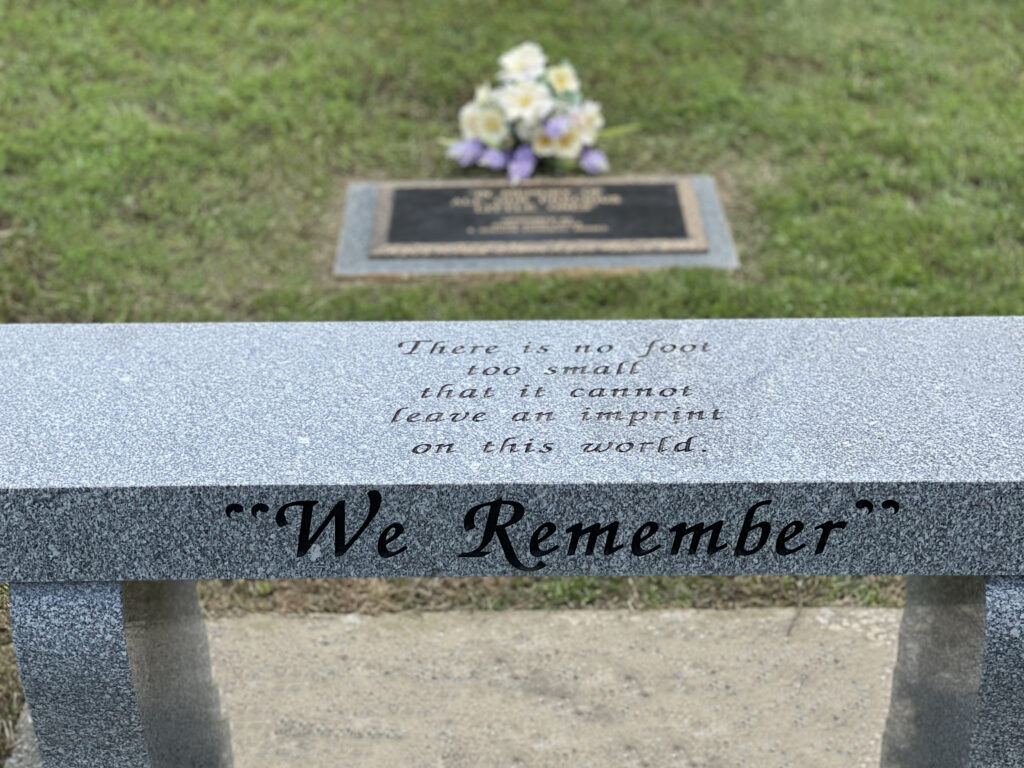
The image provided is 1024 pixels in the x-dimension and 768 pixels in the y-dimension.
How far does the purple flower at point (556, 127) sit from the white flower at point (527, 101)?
2.1 inches

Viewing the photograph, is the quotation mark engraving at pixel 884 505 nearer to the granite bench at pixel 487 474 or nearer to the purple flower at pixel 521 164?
the granite bench at pixel 487 474

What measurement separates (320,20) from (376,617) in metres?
4.01

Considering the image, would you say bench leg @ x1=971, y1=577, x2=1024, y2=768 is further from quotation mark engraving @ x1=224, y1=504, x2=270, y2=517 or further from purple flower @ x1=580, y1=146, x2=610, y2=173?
purple flower @ x1=580, y1=146, x2=610, y2=173

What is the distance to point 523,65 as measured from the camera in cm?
561

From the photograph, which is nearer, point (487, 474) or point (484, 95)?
point (487, 474)

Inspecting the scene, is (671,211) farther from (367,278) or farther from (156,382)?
(156,382)

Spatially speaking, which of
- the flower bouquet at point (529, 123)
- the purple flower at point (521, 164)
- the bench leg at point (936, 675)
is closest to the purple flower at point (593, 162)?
the flower bouquet at point (529, 123)

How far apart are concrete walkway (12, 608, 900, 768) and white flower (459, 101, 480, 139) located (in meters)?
2.64

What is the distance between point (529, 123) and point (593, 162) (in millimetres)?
341

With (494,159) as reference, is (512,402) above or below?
above

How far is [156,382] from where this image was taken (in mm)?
2707

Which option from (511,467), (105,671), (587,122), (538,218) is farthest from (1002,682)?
(587,122)

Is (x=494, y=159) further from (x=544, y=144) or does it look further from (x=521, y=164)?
(x=544, y=144)

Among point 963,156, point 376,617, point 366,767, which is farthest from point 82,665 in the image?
point 963,156
